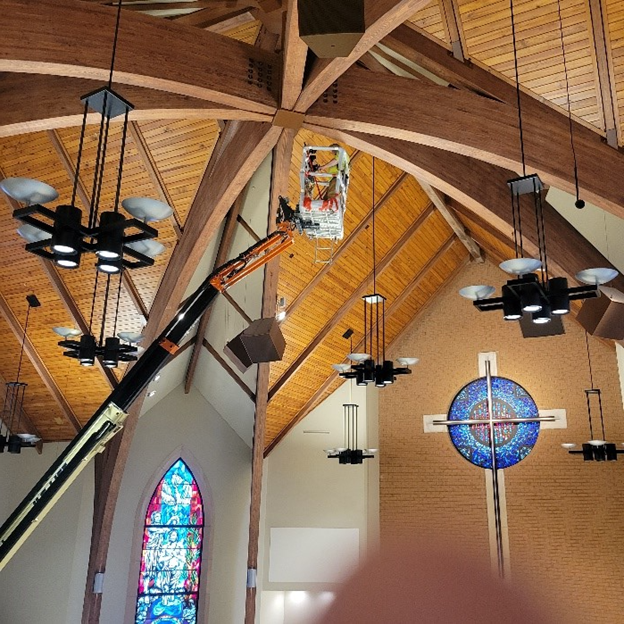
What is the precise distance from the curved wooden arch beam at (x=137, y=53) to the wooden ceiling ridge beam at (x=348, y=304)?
5.82m

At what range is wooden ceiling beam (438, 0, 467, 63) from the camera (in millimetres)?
5680

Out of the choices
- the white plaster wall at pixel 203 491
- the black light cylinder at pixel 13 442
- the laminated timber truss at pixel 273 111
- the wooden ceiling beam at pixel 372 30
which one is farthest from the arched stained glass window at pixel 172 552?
the wooden ceiling beam at pixel 372 30

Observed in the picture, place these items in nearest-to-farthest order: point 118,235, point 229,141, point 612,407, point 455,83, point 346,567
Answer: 1. point 346,567
2. point 118,235
3. point 455,83
4. point 229,141
5. point 612,407

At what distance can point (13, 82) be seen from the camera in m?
5.56

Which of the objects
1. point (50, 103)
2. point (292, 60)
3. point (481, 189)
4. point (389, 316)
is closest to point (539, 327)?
point (481, 189)

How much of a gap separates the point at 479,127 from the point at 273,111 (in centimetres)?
190

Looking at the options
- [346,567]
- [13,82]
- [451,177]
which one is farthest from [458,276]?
[346,567]

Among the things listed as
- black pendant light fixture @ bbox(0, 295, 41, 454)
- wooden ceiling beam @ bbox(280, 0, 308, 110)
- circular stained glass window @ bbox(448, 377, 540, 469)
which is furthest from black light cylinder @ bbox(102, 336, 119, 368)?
circular stained glass window @ bbox(448, 377, 540, 469)

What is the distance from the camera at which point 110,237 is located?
4102 mm

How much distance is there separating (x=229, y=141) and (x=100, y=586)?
742 centimetres

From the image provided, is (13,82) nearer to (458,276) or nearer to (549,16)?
(549,16)

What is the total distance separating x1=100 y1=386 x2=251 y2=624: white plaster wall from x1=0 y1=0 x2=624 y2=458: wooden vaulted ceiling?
7.50 ft

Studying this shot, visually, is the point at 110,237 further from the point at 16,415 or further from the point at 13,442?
the point at 16,415

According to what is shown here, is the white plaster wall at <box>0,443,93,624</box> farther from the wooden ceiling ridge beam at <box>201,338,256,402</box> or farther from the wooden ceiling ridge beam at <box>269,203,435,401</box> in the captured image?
the wooden ceiling ridge beam at <box>269,203,435,401</box>
